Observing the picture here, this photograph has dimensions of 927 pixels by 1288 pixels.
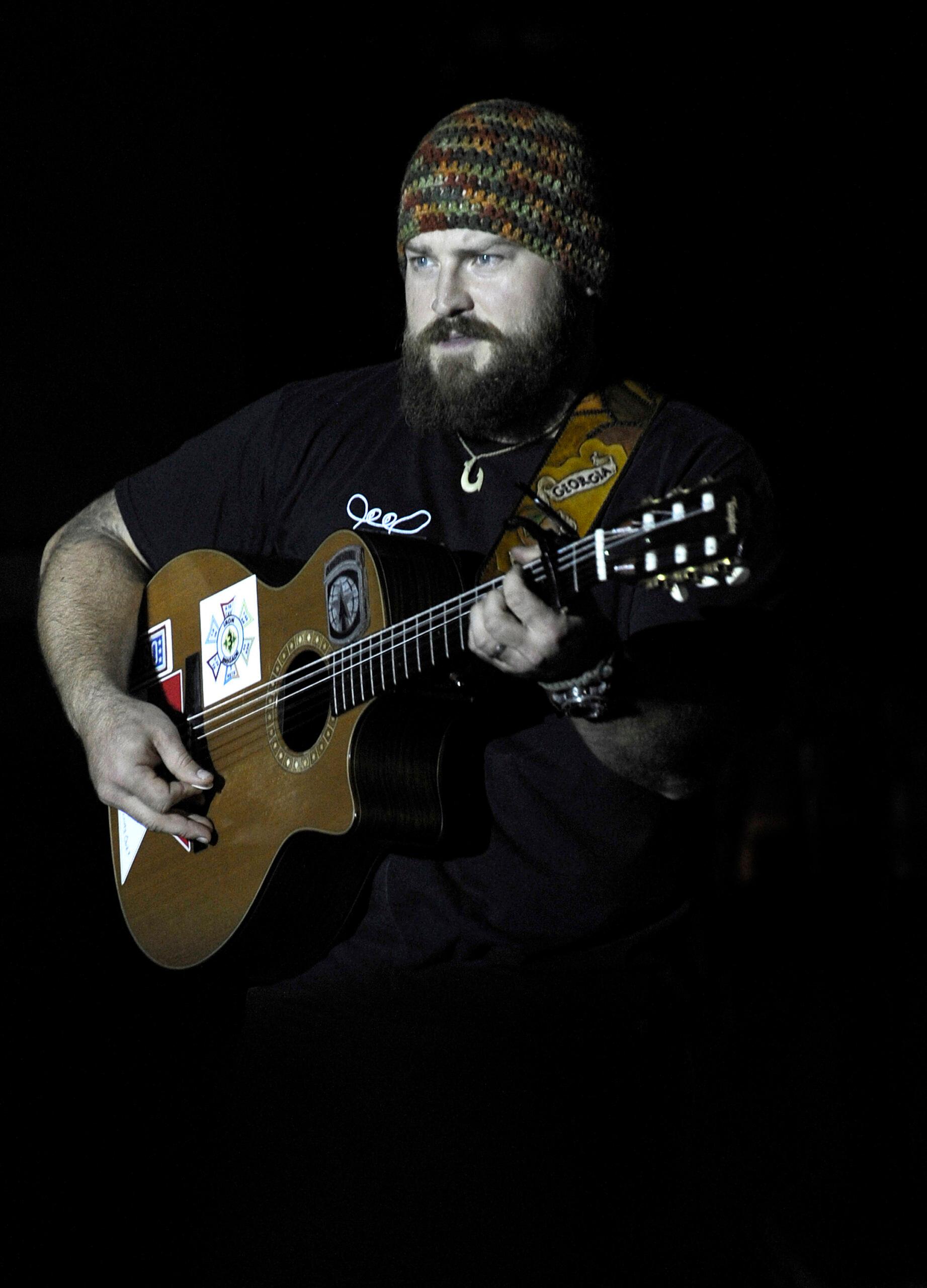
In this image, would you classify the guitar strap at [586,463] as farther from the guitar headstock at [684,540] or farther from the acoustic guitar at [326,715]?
the guitar headstock at [684,540]

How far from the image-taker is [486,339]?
2.00m

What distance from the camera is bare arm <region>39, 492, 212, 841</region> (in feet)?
6.86

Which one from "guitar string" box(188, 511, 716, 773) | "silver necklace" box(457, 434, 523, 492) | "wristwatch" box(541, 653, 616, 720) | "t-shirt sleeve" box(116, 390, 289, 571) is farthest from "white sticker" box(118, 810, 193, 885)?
"wristwatch" box(541, 653, 616, 720)

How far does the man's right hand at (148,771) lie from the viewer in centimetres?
208

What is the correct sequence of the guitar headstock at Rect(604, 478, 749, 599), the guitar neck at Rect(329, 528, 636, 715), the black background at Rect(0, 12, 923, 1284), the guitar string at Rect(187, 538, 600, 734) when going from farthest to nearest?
the black background at Rect(0, 12, 923, 1284), the guitar string at Rect(187, 538, 600, 734), the guitar neck at Rect(329, 528, 636, 715), the guitar headstock at Rect(604, 478, 749, 599)

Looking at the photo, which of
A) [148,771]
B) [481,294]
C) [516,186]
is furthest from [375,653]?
[516,186]

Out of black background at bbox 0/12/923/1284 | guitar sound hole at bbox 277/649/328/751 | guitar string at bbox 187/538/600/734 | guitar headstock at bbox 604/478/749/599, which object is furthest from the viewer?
black background at bbox 0/12/923/1284

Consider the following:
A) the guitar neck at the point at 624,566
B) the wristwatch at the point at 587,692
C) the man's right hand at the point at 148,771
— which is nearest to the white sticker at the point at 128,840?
the man's right hand at the point at 148,771

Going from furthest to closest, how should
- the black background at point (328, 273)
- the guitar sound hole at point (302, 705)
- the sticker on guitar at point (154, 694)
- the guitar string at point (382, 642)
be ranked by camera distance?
the black background at point (328, 273)
the sticker on guitar at point (154, 694)
the guitar sound hole at point (302, 705)
the guitar string at point (382, 642)

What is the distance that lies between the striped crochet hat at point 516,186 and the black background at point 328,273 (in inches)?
35.6

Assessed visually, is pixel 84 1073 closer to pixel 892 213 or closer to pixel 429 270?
pixel 429 270

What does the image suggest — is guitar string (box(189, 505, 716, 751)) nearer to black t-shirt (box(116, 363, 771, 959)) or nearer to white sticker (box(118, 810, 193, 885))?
black t-shirt (box(116, 363, 771, 959))


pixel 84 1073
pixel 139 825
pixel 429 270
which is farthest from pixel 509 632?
pixel 84 1073

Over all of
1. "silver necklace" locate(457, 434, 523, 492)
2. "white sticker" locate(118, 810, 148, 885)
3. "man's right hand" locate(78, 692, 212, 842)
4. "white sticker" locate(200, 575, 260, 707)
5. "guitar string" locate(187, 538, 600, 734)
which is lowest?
"white sticker" locate(118, 810, 148, 885)
